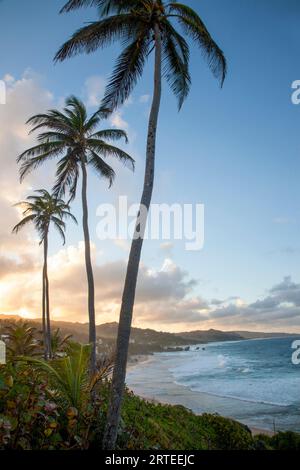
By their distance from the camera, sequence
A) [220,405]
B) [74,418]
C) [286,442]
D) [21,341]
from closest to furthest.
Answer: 1. [74,418]
2. [286,442]
3. [21,341]
4. [220,405]

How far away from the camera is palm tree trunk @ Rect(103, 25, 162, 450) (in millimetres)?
7531

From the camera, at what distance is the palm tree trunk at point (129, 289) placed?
24.7 ft

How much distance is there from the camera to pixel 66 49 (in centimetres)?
1085

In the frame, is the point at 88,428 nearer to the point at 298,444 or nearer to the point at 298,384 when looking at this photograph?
the point at 298,444

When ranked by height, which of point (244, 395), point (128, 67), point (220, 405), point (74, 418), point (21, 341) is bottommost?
point (244, 395)

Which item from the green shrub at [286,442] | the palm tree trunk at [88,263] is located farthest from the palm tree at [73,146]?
the green shrub at [286,442]

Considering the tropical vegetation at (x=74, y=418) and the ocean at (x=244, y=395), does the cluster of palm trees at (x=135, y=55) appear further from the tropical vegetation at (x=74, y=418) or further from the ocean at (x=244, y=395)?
the ocean at (x=244, y=395)

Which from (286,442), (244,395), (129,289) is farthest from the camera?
(244,395)

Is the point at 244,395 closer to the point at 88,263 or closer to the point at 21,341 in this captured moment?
the point at 21,341

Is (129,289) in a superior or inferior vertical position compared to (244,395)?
superior

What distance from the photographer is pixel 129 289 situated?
827 cm

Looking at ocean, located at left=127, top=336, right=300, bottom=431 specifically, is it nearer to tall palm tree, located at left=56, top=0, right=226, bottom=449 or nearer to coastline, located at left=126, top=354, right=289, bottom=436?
coastline, located at left=126, top=354, right=289, bottom=436

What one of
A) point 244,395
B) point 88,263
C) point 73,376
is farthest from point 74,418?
point 244,395
